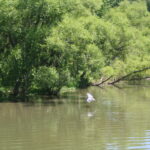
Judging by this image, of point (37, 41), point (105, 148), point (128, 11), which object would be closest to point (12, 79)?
point (37, 41)

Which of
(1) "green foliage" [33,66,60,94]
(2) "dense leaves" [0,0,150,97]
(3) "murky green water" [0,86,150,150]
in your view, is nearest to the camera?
(3) "murky green water" [0,86,150,150]

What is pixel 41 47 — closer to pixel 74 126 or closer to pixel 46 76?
pixel 46 76

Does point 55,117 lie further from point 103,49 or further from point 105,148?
point 103,49

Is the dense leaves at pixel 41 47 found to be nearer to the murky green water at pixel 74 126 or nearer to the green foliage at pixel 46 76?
the green foliage at pixel 46 76

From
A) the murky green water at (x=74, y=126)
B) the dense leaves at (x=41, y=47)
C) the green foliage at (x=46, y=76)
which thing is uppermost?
the dense leaves at (x=41, y=47)

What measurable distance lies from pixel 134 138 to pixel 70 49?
1259cm

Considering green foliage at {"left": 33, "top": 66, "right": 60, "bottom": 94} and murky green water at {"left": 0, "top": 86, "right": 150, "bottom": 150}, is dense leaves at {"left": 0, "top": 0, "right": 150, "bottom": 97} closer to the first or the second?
green foliage at {"left": 33, "top": 66, "right": 60, "bottom": 94}

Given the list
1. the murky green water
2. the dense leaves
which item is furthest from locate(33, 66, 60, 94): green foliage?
the murky green water

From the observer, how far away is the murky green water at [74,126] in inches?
546

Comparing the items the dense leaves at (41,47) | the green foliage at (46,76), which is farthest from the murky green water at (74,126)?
the dense leaves at (41,47)

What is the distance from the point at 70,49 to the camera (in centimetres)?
2655

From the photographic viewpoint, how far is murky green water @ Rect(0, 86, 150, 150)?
1388 cm

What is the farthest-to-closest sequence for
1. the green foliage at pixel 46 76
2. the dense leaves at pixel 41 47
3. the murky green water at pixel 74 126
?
the dense leaves at pixel 41 47, the green foliage at pixel 46 76, the murky green water at pixel 74 126

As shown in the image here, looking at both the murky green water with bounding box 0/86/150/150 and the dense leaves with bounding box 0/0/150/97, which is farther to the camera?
the dense leaves with bounding box 0/0/150/97
